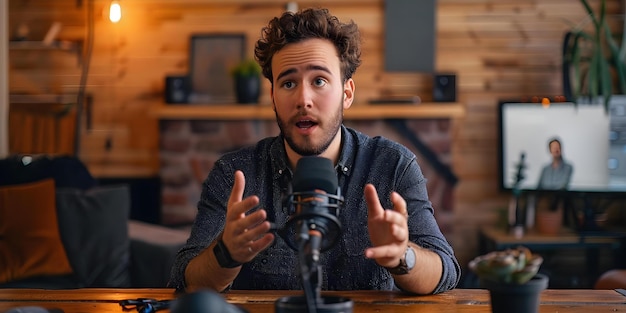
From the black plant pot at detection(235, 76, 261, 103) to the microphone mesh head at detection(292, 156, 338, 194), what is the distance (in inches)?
129

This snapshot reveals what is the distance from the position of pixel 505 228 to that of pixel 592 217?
1.53ft

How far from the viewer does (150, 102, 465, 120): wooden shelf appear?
4.60 meters

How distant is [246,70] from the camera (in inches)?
185

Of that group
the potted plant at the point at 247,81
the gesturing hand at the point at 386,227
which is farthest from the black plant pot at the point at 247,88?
the gesturing hand at the point at 386,227

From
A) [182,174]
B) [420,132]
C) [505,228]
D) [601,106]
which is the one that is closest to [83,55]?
[182,174]

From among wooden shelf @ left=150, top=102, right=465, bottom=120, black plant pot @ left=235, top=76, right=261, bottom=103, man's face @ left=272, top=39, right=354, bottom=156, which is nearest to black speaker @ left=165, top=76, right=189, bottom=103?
wooden shelf @ left=150, top=102, right=465, bottom=120

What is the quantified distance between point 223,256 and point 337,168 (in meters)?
0.51

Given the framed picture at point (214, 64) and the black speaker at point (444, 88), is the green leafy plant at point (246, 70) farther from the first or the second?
the black speaker at point (444, 88)

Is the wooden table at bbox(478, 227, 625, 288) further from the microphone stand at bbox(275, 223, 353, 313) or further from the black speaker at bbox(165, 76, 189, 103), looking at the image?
the microphone stand at bbox(275, 223, 353, 313)

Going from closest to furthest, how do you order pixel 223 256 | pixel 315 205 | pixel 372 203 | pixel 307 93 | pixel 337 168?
1. pixel 315 205
2. pixel 372 203
3. pixel 223 256
4. pixel 307 93
5. pixel 337 168

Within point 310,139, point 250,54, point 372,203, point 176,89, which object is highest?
point 250,54

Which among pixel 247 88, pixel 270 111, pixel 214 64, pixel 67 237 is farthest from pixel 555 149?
pixel 67 237

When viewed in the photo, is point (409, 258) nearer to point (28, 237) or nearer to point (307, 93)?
point (307, 93)

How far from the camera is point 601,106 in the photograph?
4.48 metres
